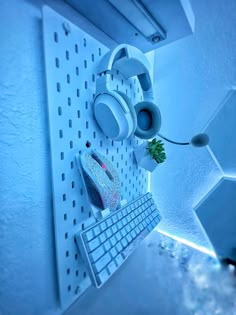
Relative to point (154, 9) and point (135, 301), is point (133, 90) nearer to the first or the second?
point (154, 9)

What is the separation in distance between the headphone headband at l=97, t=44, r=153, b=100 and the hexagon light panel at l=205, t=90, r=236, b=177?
249 millimetres

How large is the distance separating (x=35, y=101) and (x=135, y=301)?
Answer: 501mm

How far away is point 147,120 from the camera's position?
521mm

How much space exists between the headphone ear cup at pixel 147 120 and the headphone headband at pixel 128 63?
0.04 m

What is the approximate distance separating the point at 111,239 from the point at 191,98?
55 centimetres

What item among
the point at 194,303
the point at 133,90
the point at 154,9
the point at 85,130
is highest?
the point at 154,9

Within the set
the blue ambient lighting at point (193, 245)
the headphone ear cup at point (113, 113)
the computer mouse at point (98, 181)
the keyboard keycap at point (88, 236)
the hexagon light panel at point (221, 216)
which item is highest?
the headphone ear cup at point (113, 113)

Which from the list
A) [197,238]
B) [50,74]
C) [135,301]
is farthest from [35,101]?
[197,238]

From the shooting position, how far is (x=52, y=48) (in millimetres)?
302

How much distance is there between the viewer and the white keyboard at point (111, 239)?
33 cm

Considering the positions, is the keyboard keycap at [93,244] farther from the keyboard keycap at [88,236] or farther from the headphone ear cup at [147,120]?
Answer: the headphone ear cup at [147,120]

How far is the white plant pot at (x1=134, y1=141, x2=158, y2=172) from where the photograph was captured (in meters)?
0.56

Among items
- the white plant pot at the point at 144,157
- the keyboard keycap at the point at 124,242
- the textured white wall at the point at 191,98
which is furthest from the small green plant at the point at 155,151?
the keyboard keycap at the point at 124,242

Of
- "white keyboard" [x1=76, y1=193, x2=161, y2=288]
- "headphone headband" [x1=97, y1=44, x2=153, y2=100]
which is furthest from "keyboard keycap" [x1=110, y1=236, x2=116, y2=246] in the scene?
"headphone headband" [x1=97, y1=44, x2=153, y2=100]
